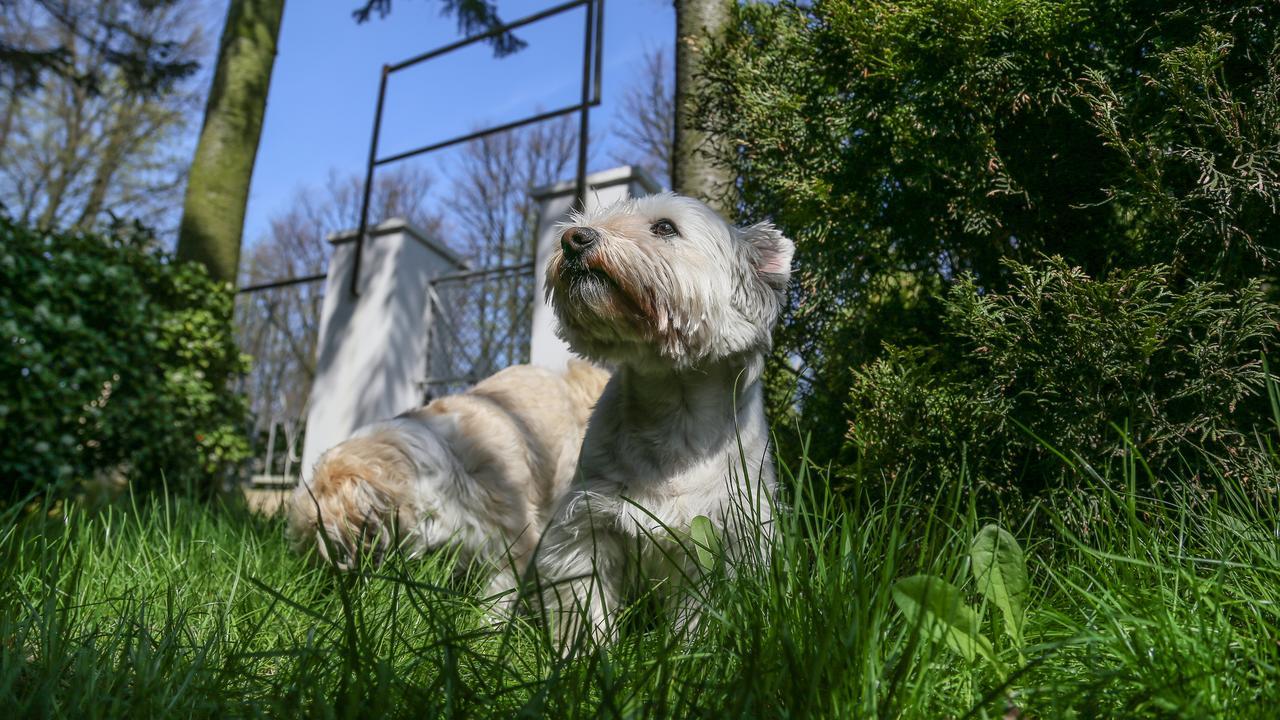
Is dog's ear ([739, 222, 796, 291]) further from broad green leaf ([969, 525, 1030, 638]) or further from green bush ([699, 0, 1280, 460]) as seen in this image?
broad green leaf ([969, 525, 1030, 638])

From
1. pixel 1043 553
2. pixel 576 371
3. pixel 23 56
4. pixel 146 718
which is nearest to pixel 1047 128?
pixel 1043 553

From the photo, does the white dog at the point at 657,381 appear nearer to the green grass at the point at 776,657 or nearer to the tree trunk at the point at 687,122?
the green grass at the point at 776,657

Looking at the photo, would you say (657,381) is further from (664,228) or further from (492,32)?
(492,32)

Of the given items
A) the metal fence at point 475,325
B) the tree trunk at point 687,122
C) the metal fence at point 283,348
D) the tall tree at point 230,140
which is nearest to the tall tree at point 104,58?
the tall tree at point 230,140

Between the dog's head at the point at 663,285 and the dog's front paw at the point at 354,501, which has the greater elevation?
the dog's head at the point at 663,285

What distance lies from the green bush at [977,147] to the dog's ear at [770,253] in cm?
42

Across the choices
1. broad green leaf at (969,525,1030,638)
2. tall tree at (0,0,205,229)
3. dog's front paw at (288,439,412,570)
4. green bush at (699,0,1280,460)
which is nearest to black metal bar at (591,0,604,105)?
green bush at (699,0,1280,460)

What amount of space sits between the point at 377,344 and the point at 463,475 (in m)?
4.98

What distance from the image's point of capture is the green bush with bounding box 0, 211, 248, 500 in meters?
4.83

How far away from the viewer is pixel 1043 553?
Answer: 2385mm

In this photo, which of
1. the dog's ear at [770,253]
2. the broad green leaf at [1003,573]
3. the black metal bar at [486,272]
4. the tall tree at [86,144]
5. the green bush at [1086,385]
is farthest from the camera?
the tall tree at [86,144]

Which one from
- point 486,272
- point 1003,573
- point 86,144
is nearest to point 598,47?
point 486,272

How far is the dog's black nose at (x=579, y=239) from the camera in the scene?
238 centimetres

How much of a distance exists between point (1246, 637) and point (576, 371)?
112 inches
